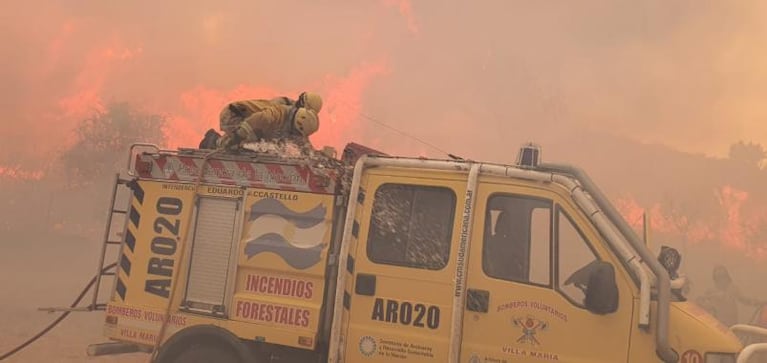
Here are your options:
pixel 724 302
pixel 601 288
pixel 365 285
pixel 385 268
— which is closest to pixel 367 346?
pixel 365 285

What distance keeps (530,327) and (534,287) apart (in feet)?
0.89

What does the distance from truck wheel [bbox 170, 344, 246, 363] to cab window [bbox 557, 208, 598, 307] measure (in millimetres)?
2519

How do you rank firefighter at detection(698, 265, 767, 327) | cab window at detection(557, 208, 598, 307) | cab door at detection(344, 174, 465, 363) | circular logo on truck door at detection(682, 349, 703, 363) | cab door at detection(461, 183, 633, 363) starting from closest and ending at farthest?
circular logo on truck door at detection(682, 349, 703, 363)
cab door at detection(461, 183, 633, 363)
cab window at detection(557, 208, 598, 307)
cab door at detection(344, 174, 465, 363)
firefighter at detection(698, 265, 767, 327)

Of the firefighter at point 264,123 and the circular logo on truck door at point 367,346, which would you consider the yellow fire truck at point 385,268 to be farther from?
the firefighter at point 264,123

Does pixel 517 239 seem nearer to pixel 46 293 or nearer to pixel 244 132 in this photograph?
pixel 244 132

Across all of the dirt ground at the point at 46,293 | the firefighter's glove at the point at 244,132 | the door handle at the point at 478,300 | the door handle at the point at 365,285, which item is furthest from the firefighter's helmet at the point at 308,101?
the dirt ground at the point at 46,293

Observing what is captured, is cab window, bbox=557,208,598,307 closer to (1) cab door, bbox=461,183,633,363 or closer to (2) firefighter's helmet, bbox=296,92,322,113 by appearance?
(1) cab door, bbox=461,183,633,363

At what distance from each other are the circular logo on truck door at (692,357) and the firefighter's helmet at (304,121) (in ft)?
11.4

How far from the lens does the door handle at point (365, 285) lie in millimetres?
4258

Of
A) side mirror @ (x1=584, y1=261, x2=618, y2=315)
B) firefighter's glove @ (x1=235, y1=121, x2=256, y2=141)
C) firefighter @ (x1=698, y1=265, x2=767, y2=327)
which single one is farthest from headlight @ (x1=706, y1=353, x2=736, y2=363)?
firefighter @ (x1=698, y1=265, x2=767, y2=327)

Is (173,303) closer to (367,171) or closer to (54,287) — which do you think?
(367,171)

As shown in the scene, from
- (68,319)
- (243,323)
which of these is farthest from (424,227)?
→ (68,319)

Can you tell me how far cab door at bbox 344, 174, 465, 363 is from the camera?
411 cm

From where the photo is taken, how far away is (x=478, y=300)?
404cm
